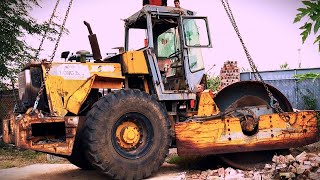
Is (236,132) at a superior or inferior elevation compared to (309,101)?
inferior

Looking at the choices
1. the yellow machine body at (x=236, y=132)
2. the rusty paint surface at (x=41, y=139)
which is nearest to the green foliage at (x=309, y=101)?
→ the yellow machine body at (x=236, y=132)

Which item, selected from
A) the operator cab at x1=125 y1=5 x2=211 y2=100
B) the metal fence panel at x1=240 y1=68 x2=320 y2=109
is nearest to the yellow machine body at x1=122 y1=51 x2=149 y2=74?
the operator cab at x1=125 y1=5 x2=211 y2=100

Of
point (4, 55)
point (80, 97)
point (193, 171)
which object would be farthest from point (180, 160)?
point (4, 55)

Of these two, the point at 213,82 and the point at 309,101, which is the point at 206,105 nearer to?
the point at 309,101

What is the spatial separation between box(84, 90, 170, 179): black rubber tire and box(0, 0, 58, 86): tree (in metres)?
6.24

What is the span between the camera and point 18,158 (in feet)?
30.1

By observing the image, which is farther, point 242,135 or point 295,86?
point 295,86

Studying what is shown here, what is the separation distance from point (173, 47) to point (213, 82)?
7.62m

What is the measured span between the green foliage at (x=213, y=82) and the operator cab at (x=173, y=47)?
7.09 metres

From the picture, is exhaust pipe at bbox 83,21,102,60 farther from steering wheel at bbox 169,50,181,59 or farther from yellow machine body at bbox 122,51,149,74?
steering wheel at bbox 169,50,181,59

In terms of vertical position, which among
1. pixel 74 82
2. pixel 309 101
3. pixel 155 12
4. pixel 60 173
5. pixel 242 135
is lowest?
pixel 60 173

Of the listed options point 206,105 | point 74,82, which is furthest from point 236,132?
point 74,82

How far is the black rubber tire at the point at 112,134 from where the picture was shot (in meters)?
5.11

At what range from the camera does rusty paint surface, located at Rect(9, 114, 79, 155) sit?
490 cm
